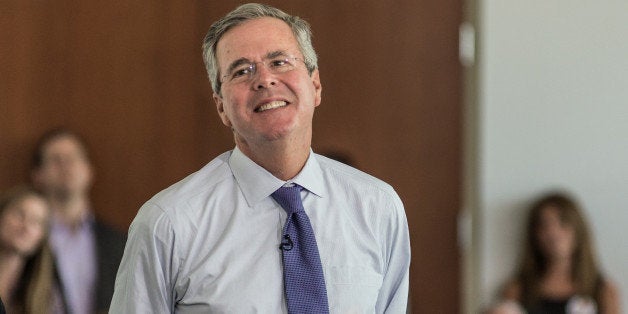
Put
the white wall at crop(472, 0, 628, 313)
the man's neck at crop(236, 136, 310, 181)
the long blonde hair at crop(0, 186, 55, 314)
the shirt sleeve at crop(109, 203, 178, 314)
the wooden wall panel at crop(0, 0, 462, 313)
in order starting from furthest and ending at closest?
A: 1. the white wall at crop(472, 0, 628, 313)
2. the wooden wall panel at crop(0, 0, 462, 313)
3. the long blonde hair at crop(0, 186, 55, 314)
4. the man's neck at crop(236, 136, 310, 181)
5. the shirt sleeve at crop(109, 203, 178, 314)

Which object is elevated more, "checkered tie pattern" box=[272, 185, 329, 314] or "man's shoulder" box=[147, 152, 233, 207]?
"man's shoulder" box=[147, 152, 233, 207]

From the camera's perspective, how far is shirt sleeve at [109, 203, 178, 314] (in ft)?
5.13

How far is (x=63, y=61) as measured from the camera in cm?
356

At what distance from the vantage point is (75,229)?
3.47m

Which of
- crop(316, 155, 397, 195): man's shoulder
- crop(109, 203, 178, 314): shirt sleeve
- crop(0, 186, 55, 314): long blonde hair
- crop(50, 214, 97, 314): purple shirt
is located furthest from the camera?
crop(50, 214, 97, 314): purple shirt

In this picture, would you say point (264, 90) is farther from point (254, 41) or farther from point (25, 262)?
point (25, 262)

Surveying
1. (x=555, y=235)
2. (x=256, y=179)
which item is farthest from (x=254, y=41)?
(x=555, y=235)

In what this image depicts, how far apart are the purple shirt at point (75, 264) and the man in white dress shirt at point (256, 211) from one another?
1796mm

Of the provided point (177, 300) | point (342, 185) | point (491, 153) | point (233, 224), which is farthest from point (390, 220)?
point (491, 153)

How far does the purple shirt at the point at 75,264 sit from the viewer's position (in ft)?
11.1

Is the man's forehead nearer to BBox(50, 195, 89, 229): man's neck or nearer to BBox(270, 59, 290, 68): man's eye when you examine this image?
BBox(270, 59, 290, 68): man's eye

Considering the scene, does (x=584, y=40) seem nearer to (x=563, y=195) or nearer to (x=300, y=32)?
(x=563, y=195)

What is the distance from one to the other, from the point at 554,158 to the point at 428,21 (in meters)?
0.67

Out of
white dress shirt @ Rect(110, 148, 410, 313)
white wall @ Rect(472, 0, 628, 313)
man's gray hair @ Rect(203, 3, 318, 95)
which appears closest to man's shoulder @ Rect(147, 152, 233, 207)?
white dress shirt @ Rect(110, 148, 410, 313)
